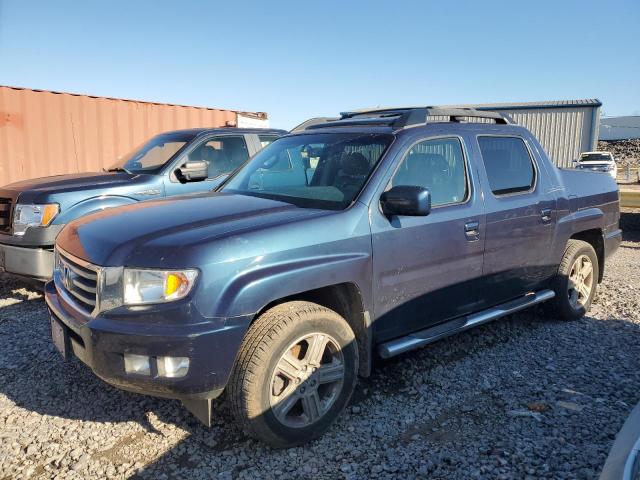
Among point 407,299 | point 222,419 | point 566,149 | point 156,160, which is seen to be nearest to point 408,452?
point 407,299

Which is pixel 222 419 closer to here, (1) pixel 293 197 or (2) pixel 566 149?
(1) pixel 293 197

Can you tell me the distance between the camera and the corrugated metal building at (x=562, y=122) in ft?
74.5

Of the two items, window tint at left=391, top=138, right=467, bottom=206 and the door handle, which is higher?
window tint at left=391, top=138, right=467, bottom=206

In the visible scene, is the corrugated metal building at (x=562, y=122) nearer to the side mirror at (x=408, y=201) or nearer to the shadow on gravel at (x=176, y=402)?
the shadow on gravel at (x=176, y=402)

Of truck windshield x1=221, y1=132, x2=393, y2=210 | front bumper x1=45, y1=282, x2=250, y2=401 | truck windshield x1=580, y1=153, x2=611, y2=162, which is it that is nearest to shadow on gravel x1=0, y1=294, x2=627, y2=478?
front bumper x1=45, y1=282, x2=250, y2=401

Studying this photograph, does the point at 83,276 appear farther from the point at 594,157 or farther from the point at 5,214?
the point at 594,157

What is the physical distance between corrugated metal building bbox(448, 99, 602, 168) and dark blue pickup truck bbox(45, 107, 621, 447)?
20.3 m

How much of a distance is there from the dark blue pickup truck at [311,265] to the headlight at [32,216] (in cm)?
196

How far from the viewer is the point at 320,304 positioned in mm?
3084

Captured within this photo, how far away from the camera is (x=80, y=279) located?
9.20ft

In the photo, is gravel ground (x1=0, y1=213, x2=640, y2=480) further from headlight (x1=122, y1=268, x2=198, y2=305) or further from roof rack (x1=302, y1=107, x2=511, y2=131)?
roof rack (x1=302, y1=107, x2=511, y2=131)

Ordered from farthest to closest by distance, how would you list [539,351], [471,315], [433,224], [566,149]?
[566,149] < [539,351] < [471,315] < [433,224]

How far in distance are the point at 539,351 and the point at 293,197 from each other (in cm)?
251

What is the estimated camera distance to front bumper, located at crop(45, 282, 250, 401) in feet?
7.90
